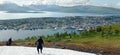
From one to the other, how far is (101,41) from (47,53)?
447 inches

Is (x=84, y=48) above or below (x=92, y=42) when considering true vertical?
above

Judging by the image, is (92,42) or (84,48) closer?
(84,48)

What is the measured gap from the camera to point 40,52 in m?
35.0

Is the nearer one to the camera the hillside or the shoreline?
the shoreline

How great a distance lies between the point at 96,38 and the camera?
1837 inches

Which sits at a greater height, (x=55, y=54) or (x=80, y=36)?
(x=55, y=54)

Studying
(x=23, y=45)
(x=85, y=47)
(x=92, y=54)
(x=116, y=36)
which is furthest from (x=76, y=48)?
(x=116, y=36)

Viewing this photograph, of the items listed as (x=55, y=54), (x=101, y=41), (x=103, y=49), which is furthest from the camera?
(x=101, y=41)

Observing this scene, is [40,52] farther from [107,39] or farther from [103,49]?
[107,39]

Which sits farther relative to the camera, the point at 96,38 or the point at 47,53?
the point at 96,38

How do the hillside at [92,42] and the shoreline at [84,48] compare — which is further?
the hillside at [92,42]

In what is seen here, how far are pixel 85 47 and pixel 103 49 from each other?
2152mm

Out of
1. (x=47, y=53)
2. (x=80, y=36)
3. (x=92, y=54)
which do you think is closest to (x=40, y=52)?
(x=47, y=53)

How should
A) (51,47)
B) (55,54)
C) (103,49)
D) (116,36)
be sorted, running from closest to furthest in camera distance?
(55,54), (103,49), (51,47), (116,36)
